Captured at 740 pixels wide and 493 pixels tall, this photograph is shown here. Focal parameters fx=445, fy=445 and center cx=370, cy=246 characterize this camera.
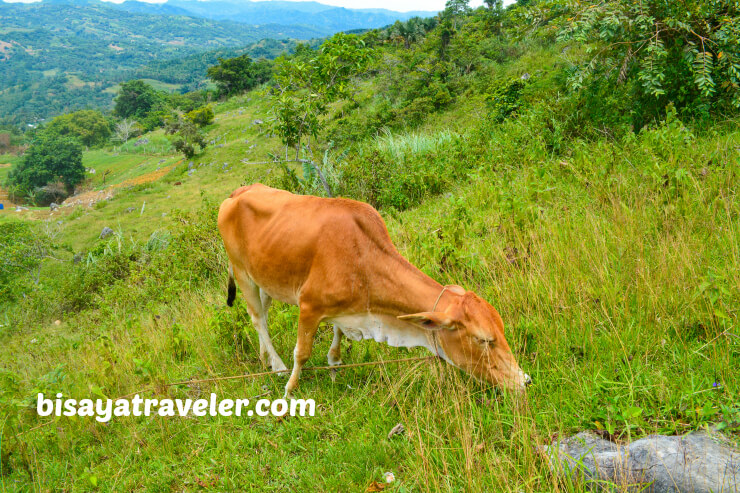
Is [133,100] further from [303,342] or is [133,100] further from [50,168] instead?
[303,342]

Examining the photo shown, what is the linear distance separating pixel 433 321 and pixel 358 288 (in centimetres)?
65

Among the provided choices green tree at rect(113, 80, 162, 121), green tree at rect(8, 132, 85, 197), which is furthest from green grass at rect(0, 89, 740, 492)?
green tree at rect(113, 80, 162, 121)

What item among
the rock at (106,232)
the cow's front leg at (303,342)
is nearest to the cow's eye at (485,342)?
the cow's front leg at (303,342)

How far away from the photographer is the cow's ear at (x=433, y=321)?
2.88m

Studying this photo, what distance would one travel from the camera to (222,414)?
3.67 meters

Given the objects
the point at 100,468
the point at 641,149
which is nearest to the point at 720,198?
the point at 641,149

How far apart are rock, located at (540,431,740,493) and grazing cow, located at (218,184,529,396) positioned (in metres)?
0.57

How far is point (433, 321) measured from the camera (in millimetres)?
2922

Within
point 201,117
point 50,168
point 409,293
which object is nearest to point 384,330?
point 409,293

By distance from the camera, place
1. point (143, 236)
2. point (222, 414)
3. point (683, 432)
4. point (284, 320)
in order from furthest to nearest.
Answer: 1. point (143, 236)
2. point (284, 320)
3. point (222, 414)
4. point (683, 432)

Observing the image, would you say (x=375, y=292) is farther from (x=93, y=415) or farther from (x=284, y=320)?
(x=93, y=415)

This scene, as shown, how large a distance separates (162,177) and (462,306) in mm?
32618

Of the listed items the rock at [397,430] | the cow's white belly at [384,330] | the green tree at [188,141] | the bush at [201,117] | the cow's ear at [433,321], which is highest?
the cow's ear at [433,321]

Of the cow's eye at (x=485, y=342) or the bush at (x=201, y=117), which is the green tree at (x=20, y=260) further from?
the bush at (x=201, y=117)
